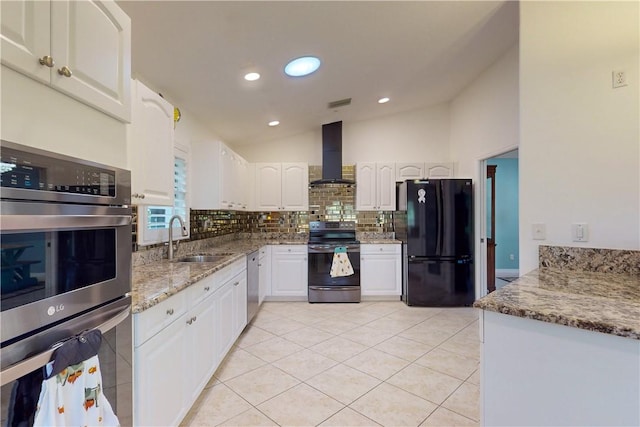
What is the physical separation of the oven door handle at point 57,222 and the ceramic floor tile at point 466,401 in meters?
2.21

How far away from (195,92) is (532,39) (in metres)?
2.63

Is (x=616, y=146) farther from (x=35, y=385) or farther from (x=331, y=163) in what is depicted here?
(x=331, y=163)

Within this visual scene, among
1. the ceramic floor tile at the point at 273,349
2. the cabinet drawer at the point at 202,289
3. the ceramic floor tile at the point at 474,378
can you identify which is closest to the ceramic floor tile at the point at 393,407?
the ceramic floor tile at the point at 474,378

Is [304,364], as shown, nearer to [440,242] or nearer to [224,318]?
[224,318]

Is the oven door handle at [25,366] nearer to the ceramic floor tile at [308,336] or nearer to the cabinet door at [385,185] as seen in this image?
the ceramic floor tile at [308,336]

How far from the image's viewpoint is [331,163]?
15.4 ft

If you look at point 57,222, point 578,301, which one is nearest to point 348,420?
point 578,301

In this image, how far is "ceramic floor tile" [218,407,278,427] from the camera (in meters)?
1.79

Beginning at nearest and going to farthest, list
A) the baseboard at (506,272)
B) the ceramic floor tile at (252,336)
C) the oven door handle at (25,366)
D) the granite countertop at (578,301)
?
1. the oven door handle at (25,366)
2. the granite countertop at (578,301)
3. the ceramic floor tile at (252,336)
4. the baseboard at (506,272)

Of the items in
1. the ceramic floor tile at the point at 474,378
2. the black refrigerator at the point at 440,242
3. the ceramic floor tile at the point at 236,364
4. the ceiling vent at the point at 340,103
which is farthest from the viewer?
the black refrigerator at the point at 440,242

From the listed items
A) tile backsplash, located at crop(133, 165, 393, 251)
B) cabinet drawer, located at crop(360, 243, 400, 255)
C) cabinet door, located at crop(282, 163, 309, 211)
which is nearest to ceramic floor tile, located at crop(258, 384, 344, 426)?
cabinet drawer, located at crop(360, 243, 400, 255)

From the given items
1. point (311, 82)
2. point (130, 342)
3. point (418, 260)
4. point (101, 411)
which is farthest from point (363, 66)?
point (101, 411)

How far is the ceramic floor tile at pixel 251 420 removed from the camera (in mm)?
1791

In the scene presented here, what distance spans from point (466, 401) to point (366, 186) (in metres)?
3.12
